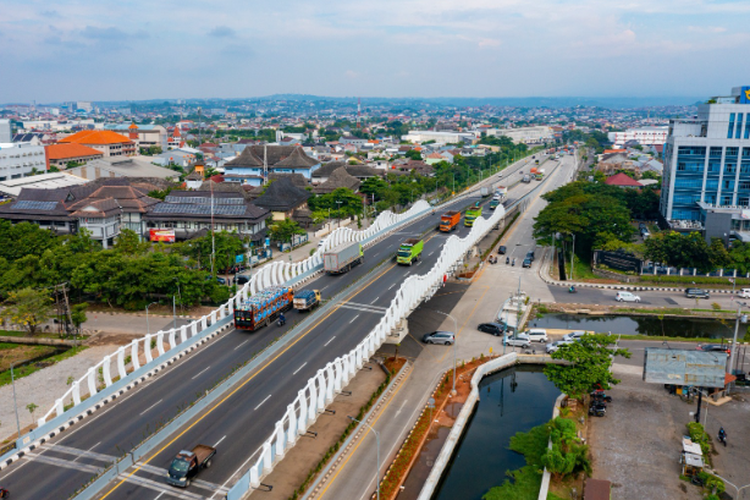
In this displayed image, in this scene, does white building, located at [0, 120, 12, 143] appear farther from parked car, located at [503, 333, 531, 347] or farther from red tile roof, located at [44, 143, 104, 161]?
parked car, located at [503, 333, 531, 347]

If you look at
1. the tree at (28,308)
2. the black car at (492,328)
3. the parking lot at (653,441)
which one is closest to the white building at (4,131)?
the tree at (28,308)

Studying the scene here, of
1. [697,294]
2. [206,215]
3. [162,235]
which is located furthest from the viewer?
[206,215]

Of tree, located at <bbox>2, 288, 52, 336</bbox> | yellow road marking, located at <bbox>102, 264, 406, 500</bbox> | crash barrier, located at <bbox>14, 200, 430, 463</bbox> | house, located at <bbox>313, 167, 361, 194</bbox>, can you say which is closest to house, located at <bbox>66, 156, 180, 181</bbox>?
house, located at <bbox>313, 167, 361, 194</bbox>

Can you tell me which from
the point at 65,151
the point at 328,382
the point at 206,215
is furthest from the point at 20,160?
the point at 328,382

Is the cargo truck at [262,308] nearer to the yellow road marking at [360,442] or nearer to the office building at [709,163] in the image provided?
the yellow road marking at [360,442]

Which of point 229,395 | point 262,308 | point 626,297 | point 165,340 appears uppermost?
point 262,308

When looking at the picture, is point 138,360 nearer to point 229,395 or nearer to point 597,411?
point 229,395
